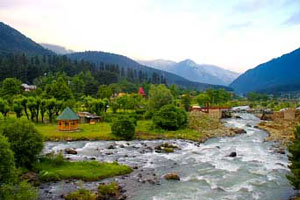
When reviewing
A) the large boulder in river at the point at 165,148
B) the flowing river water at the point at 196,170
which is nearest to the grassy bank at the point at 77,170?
the flowing river water at the point at 196,170

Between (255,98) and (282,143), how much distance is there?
147 meters

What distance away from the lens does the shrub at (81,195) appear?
25.7 m

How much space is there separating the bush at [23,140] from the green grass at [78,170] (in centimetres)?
142

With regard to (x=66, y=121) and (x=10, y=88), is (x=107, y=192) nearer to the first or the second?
(x=66, y=121)

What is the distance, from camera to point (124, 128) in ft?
181

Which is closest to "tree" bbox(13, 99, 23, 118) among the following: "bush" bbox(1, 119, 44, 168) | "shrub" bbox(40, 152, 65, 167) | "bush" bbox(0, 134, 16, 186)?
"shrub" bbox(40, 152, 65, 167)

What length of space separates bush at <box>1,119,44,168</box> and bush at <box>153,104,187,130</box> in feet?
107

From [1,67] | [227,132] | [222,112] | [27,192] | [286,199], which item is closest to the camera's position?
[27,192]

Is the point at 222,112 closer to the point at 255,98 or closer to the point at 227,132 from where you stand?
the point at 227,132

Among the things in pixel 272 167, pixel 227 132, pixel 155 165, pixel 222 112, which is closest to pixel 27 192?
pixel 155 165

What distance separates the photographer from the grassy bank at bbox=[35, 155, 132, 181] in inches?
1248

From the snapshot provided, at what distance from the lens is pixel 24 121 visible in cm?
3300

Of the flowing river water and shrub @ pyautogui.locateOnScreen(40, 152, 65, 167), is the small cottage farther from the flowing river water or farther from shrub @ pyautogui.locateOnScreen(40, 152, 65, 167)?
shrub @ pyautogui.locateOnScreen(40, 152, 65, 167)

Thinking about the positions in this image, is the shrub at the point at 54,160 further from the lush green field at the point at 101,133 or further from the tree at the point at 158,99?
the tree at the point at 158,99
